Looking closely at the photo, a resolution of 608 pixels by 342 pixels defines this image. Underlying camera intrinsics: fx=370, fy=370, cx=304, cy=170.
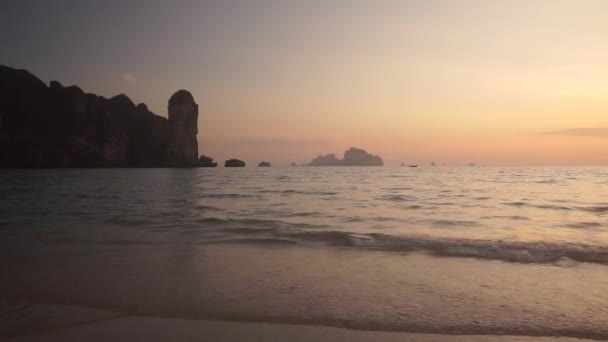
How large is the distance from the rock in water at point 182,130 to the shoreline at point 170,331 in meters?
155

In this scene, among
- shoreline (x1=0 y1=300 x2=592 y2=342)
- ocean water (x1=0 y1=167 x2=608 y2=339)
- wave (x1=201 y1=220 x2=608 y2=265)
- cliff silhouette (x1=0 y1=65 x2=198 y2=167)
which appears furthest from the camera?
cliff silhouette (x1=0 y1=65 x2=198 y2=167)

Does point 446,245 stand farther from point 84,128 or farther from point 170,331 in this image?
point 84,128

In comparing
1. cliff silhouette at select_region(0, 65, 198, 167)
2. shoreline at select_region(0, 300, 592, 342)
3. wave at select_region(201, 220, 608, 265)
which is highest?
cliff silhouette at select_region(0, 65, 198, 167)

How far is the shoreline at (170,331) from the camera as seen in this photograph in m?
3.60

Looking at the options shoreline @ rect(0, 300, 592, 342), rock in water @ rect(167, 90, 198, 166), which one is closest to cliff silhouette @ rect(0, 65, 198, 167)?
rock in water @ rect(167, 90, 198, 166)

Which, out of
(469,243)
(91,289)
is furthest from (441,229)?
(91,289)

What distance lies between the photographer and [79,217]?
1370 cm

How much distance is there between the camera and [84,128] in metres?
130

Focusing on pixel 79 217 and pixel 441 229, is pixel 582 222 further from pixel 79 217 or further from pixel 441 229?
pixel 79 217

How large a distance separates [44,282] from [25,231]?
256 inches

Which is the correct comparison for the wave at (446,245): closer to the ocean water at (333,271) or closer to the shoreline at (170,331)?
the ocean water at (333,271)

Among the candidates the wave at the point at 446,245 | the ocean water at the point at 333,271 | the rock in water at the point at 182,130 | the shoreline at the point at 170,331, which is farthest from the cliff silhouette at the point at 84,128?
the shoreline at the point at 170,331

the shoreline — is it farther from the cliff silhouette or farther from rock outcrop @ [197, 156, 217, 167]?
rock outcrop @ [197, 156, 217, 167]

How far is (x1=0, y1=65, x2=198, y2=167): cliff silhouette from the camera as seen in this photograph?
113 meters
